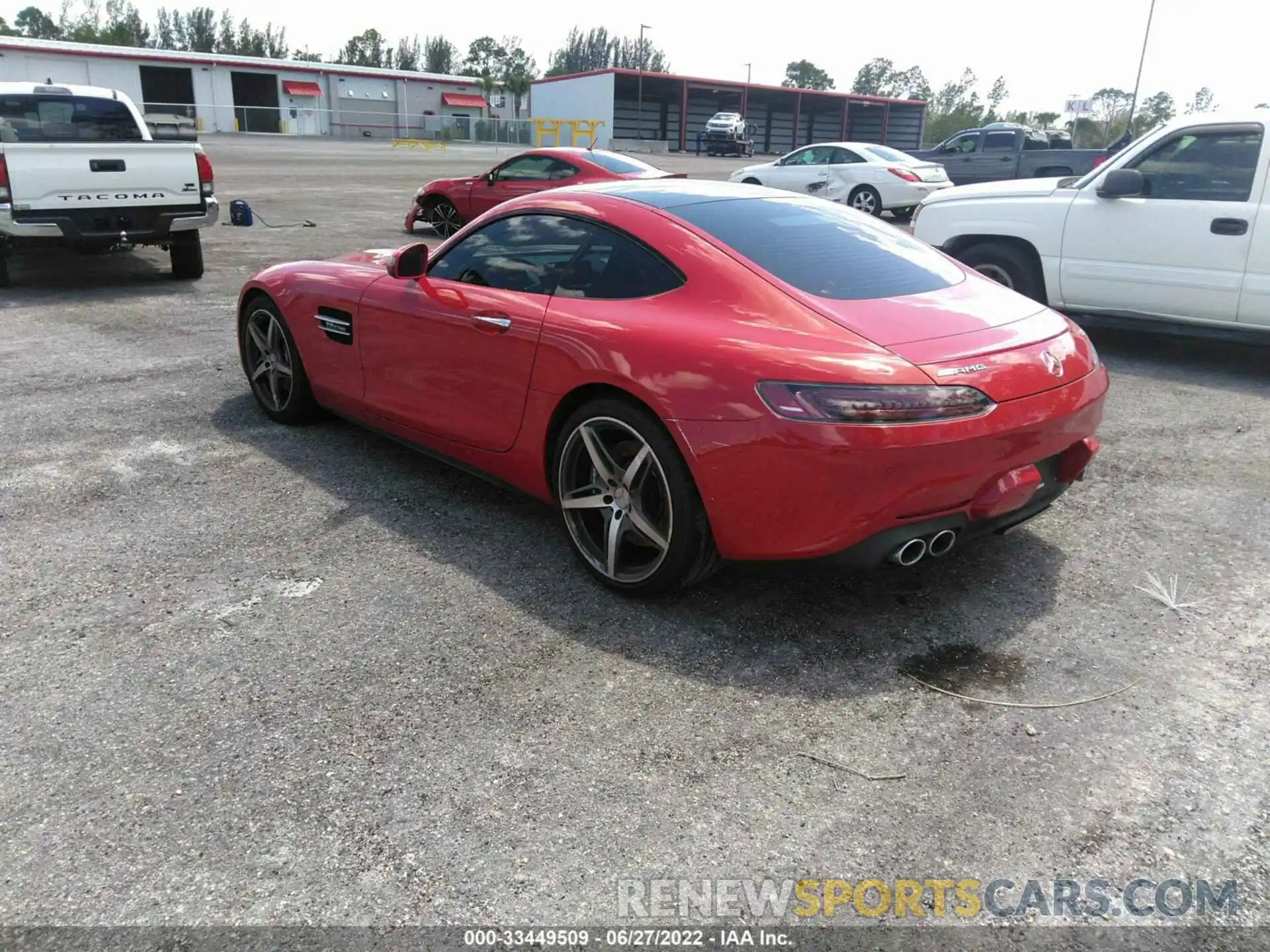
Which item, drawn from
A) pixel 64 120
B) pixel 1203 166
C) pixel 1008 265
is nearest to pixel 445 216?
pixel 64 120

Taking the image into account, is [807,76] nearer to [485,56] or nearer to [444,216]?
[485,56]

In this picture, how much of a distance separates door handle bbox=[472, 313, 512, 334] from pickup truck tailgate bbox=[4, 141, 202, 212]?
6679 millimetres

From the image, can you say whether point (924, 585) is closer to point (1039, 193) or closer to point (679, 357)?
point (679, 357)

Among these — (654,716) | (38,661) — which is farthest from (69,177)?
(654,716)

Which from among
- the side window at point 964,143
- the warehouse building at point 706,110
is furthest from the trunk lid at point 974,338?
the warehouse building at point 706,110

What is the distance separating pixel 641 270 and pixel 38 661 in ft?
7.77

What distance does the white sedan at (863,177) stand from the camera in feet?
56.3

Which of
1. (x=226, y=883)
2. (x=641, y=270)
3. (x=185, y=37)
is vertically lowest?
(x=226, y=883)

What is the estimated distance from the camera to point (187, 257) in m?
9.90

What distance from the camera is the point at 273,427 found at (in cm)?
536

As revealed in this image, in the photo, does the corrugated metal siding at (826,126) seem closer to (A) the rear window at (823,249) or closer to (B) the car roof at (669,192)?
(B) the car roof at (669,192)

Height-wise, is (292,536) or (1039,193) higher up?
(1039,193)

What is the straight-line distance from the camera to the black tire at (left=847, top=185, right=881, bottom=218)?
17.3 metres

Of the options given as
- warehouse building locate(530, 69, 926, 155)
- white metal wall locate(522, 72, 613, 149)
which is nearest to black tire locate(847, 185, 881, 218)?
white metal wall locate(522, 72, 613, 149)
